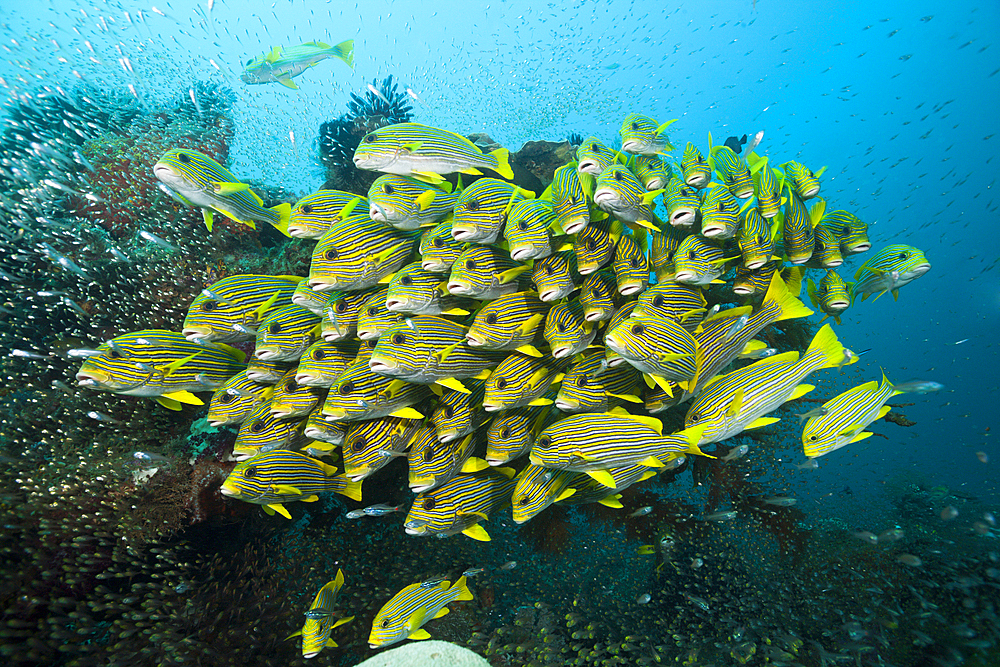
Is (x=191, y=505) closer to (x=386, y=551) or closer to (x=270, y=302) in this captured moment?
(x=386, y=551)

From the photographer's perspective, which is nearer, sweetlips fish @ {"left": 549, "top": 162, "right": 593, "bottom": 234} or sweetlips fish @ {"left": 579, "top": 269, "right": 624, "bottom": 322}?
sweetlips fish @ {"left": 549, "top": 162, "right": 593, "bottom": 234}

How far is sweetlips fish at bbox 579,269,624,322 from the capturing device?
240cm

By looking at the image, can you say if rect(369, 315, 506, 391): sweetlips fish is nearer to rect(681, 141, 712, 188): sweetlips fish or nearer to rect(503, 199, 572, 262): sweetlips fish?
rect(503, 199, 572, 262): sweetlips fish

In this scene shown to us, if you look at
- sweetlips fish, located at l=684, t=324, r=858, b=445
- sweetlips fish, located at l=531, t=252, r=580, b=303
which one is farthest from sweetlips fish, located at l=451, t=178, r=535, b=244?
sweetlips fish, located at l=684, t=324, r=858, b=445

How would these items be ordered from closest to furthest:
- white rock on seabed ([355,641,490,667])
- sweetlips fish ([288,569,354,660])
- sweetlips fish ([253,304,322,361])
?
1. sweetlips fish ([253,304,322,361])
2. sweetlips fish ([288,569,354,660])
3. white rock on seabed ([355,641,490,667])

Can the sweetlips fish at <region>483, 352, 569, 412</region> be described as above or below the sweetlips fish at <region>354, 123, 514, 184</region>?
below

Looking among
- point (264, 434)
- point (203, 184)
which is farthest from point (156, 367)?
point (203, 184)

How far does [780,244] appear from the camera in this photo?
2840 millimetres

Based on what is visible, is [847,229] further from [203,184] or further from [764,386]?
[203,184]

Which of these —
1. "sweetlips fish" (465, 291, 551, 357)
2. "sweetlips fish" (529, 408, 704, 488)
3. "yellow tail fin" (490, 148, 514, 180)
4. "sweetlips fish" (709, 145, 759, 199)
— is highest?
"yellow tail fin" (490, 148, 514, 180)

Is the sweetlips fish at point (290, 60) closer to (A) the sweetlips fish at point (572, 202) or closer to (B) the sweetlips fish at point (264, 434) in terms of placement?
(A) the sweetlips fish at point (572, 202)

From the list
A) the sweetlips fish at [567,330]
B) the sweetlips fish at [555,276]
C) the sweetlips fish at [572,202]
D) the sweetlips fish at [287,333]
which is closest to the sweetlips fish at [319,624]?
the sweetlips fish at [287,333]

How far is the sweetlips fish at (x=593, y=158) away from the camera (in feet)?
8.26

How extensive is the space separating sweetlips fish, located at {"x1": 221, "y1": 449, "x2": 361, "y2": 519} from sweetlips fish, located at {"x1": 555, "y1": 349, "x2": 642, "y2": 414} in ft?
5.71
